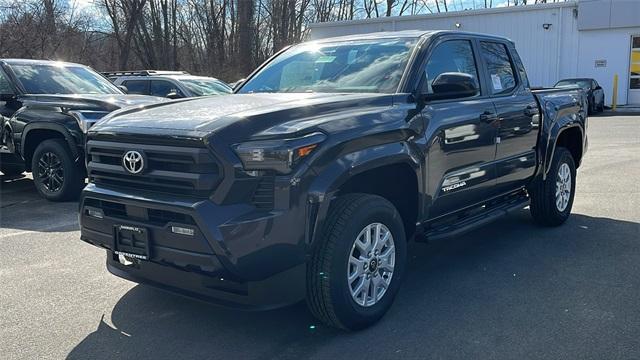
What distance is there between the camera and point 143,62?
35.1m

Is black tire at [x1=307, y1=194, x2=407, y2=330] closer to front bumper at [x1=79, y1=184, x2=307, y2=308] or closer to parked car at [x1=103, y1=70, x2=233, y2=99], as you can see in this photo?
front bumper at [x1=79, y1=184, x2=307, y2=308]

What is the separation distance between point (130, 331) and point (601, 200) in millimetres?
6241

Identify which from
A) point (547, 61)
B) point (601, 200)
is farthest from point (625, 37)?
point (601, 200)

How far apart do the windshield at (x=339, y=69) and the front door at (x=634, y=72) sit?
25.0 meters

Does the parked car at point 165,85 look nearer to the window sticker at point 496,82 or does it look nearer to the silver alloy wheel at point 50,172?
→ the silver alloy wheel at point 50,172

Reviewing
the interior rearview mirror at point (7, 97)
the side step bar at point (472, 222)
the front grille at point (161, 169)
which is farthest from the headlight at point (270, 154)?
the interior rearview mirror at point (7, 97)

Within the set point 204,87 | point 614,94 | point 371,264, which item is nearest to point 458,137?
point 371,264

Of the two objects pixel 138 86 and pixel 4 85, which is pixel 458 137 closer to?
pixel 4 85

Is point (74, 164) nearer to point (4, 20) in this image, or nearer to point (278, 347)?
point (278, 347)

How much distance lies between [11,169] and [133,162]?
21.6 ft

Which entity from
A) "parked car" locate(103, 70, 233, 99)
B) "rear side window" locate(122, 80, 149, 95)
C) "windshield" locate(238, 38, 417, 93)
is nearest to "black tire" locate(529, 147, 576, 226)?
"windshield" locate(238, 38, 417, 93)

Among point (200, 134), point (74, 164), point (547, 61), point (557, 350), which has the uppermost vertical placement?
point (547, 61)

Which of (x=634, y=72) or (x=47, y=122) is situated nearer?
(x=47, y=122)

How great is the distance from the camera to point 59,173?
7.78 metres
